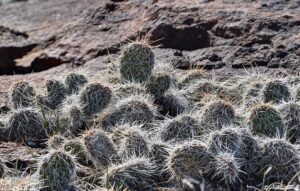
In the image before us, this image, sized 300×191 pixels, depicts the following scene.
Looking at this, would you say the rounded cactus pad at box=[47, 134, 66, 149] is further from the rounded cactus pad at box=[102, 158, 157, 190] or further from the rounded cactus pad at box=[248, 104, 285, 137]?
the rounded cactus pad at box=[248, 104, 285, 137]

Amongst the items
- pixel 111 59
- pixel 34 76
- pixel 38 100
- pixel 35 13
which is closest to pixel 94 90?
pixel 38 100

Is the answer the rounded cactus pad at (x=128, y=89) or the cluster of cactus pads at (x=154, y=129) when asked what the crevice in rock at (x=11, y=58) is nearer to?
the cluster of cactus pads at (x=154, y=129)

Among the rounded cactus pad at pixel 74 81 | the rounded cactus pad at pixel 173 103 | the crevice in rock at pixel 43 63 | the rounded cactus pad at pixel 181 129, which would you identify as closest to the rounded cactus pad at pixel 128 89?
the rounded cactus pad at pixel 173 103

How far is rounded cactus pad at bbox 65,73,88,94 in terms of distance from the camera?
613 centimetres

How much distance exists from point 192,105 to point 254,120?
95 centimetres

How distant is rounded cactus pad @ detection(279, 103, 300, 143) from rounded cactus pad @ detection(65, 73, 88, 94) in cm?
183

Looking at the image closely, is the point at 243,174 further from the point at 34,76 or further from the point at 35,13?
the point at 35,13

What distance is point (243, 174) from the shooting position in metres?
4.91

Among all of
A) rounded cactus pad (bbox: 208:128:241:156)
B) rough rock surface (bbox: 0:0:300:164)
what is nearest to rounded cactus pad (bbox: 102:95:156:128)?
rounded cactus pad (bbox: 208:128:241:156)

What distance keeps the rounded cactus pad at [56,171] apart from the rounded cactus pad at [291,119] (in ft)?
5.91

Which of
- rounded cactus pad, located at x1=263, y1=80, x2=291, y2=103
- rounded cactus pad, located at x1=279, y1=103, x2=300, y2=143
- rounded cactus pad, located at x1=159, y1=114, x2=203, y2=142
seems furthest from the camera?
rounded cactus pad, located at x1=263, y1=80, x2=291, y2=103

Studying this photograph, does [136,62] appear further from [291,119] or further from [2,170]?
[2,170]

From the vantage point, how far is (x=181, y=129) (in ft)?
16.8

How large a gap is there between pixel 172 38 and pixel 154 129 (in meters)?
2.21
